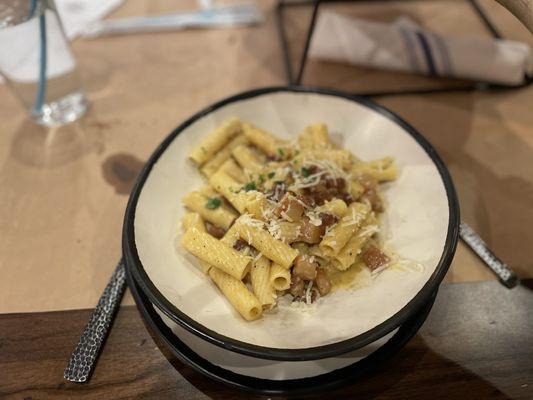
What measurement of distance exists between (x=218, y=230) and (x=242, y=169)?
21 cm

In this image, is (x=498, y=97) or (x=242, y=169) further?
(x=498, y=97)

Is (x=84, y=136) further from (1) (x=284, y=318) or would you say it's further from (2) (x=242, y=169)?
(1) (x=284, y=318)

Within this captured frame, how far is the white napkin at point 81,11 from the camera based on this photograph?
1.97 metres

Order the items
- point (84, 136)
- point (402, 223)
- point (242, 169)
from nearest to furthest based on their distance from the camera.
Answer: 1. point (402, 223)
2. point (242, 169)
3. point (84, 136)

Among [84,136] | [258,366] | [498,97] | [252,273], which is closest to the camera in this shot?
[258,366]

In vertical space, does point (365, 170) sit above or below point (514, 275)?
above

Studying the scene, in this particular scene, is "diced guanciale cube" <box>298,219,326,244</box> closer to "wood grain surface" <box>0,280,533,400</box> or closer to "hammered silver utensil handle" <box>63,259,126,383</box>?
"wood grain surface" <box>0,280,533,400</box>

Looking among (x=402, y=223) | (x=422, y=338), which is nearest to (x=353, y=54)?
(x=402, y=223)

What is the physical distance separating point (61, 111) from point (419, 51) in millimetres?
1357

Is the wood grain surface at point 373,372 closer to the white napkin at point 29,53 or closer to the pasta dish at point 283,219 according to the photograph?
the pasta dish at point 283,219

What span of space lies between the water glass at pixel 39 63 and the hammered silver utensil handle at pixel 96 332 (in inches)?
30.1

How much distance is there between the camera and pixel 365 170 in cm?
121

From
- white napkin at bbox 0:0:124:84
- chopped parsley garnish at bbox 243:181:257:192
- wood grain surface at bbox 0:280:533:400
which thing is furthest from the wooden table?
chopped parsley garnish at bbox 243:181:257:192

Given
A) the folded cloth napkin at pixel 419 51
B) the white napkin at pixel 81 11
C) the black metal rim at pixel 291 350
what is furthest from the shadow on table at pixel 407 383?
the white napkin at pixel 81 11
